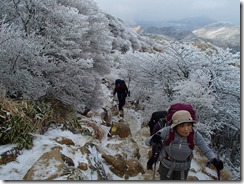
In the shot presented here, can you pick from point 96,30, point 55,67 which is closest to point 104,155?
point 55,67

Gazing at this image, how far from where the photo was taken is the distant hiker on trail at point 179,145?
11.5ft

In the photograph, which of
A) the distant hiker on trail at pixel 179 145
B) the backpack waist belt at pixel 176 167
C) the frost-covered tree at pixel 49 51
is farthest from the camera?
the frost-covered tree at pixel 49 51

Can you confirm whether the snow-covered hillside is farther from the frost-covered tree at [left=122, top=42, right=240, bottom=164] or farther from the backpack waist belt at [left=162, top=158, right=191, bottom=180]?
the frost-covered tree at [left=122, top=42, right=240, bottom=164]

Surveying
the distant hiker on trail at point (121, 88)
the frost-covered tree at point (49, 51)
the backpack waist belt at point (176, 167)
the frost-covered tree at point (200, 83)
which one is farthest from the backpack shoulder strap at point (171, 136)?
the distant hiker on trail at point (121, 88)

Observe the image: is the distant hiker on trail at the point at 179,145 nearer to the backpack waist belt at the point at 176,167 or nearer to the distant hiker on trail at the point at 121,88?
the backpack waist belt at the point at 176,167

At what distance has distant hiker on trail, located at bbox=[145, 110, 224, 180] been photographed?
3501mm

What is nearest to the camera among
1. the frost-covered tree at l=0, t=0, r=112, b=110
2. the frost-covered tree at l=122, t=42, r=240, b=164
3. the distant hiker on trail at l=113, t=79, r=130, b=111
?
the frost-covered tree at l=0, t=0, r=112, b=110

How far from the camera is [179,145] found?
3596mm

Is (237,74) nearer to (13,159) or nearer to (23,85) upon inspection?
(23,85)

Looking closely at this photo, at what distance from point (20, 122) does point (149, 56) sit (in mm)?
8125

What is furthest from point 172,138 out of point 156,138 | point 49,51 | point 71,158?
point 49,51

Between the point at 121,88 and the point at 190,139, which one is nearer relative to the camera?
the point at 190,139

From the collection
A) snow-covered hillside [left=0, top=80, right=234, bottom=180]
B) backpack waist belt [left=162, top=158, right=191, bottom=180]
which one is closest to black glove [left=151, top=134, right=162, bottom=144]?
backpack waist belt [left=162, top=158, right=191, bottom=180]

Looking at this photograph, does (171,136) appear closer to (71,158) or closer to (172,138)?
(172,138)
